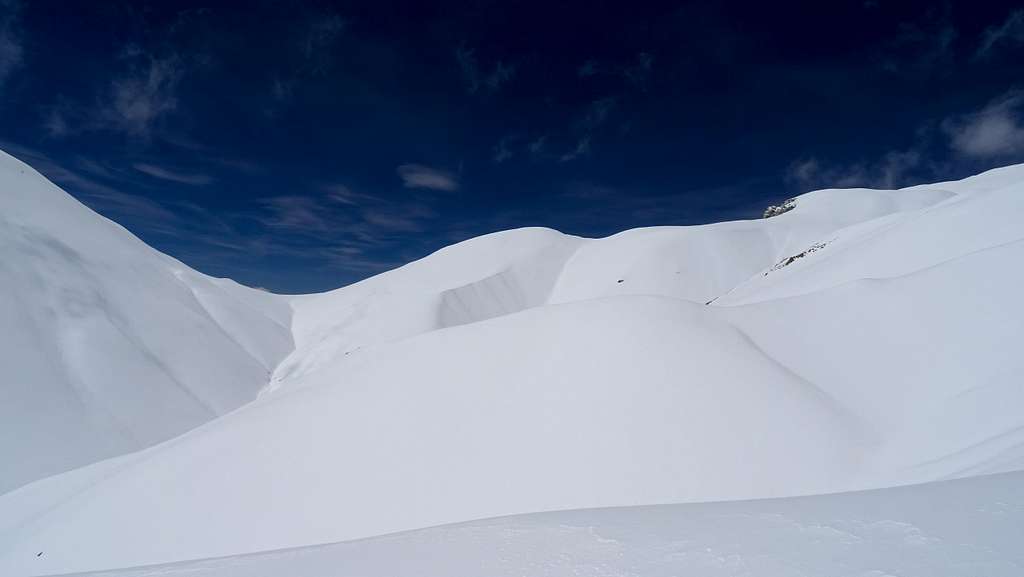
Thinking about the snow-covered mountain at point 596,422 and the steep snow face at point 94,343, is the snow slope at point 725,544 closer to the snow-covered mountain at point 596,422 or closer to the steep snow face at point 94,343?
the snow-covered mountain at point 596,422

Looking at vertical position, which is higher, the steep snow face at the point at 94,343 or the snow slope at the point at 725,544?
the steep snow face at the point at 94,343

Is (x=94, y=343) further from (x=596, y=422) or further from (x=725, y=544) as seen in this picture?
(x=725, y=544)

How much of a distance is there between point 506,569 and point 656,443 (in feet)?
12.4

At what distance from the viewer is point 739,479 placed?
212 inches

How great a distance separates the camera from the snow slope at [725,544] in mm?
2250

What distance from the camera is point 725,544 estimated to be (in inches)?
104

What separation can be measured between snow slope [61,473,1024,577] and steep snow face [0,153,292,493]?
14.6m

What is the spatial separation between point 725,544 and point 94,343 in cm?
2119

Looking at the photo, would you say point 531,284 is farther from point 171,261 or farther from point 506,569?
point 506,569

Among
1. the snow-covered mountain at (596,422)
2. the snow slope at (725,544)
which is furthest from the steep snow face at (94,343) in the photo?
the snow slope at (725,544)

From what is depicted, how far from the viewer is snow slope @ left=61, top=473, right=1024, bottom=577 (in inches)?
88.6

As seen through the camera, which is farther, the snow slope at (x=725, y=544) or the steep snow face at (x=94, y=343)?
the steep snow face at (x=94, y=343)

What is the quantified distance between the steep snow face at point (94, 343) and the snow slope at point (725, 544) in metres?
14.6

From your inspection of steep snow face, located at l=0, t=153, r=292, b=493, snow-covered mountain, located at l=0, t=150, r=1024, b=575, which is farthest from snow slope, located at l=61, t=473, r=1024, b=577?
steep snow face, located at l=0, t=153, r=292, b=493
